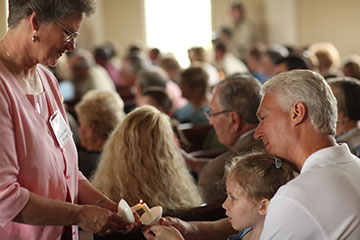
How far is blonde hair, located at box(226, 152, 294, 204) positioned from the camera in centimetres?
181

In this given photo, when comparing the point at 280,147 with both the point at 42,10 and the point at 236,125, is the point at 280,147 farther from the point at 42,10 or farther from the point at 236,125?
the point at 236,125

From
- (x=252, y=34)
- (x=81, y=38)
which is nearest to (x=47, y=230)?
(x=252, y=34)

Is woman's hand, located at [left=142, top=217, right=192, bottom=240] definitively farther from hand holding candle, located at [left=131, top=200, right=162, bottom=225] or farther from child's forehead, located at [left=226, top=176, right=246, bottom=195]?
child's forehead, located at [left=226, top=176, right=246, bottom=195]

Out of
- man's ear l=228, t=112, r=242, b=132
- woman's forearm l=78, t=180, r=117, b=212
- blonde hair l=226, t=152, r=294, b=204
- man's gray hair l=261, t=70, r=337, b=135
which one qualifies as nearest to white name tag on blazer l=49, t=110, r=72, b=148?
woman's forearm l=78, t=180, r=117, b=212

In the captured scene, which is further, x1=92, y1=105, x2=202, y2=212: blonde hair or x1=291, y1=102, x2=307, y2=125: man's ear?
x1=92, y1=105, x2=202, y2=212: blonde hair

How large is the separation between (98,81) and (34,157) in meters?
6.23

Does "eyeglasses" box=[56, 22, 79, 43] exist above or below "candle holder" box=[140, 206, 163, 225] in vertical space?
above

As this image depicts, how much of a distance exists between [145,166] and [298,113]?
0.86 metres

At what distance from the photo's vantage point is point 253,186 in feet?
5.98

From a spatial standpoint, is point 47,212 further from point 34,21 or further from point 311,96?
point 311,96

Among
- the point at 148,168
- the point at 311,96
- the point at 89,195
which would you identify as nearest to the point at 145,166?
the point at 148,168

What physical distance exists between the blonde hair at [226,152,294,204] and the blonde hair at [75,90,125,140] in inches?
73.1

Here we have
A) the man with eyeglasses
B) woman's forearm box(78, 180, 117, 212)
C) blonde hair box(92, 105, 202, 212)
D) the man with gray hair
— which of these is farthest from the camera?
the man with eyeglasses

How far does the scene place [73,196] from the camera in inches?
79.1
